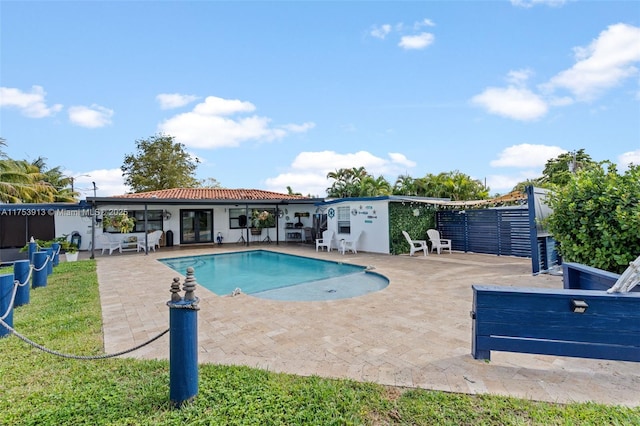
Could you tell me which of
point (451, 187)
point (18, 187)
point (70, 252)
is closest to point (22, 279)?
point (70, 252)

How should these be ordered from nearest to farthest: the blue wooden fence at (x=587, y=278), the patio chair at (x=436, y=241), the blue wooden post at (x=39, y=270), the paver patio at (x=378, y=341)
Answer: the paver patio at (x=378, y=341) < the blue wooden fence at (x=587, y=278) < the blue wooden post at (x=39, y=270) < the patio chair at (x=436, y=241)

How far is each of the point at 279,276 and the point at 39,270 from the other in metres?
6.24

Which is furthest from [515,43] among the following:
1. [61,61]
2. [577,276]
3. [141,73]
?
[61,61]

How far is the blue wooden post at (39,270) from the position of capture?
761cm

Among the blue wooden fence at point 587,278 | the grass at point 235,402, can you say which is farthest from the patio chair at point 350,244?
the grass at point 235,402

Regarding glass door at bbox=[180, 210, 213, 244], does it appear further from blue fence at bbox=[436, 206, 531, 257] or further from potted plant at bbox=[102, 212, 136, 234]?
blue fence at bbox=[436, 206, 531, 257]

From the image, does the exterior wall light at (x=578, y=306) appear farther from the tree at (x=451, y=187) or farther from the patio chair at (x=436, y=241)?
the tree at (x=451, y=187)

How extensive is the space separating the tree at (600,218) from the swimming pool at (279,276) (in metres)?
4.17

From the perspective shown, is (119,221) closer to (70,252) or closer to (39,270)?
(70,252)

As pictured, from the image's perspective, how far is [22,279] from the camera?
5.93 metres

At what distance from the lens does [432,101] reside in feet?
41.5

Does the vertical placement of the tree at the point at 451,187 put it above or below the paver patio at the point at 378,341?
above

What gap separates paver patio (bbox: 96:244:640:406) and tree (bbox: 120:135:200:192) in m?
24.2

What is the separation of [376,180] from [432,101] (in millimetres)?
11750
